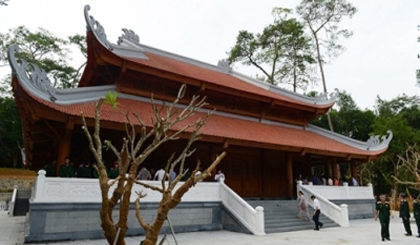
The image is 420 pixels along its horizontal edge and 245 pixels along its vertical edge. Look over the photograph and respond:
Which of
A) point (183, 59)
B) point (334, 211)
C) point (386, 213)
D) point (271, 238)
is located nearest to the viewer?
point (386, 213)

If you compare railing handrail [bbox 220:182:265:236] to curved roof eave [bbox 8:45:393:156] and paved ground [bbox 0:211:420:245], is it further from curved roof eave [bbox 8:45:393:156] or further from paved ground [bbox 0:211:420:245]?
curved roof eave [bbox 8:45:393:156]

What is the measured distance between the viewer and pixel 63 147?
10.1 m

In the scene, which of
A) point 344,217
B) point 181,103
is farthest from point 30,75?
point 344,217

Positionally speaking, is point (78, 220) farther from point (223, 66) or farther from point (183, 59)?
point (223, 66)

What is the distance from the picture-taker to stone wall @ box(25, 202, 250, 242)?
26.3 feet

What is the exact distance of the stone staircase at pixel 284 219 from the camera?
36.5ft

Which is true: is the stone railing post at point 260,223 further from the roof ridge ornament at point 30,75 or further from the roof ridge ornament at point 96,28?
the roof ridge ornament at point 96,28

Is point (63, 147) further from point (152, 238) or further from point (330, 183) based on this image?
point (330, 183)

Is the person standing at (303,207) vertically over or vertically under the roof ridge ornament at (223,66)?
under

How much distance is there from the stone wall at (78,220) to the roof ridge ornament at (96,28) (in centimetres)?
614

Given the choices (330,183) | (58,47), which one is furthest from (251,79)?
(58,47)

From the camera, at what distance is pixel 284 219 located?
39.2 feet

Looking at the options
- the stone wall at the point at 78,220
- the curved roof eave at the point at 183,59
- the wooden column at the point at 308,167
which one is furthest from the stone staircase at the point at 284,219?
the curved roof eave at the point at 183,59

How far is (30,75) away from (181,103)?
633cm
